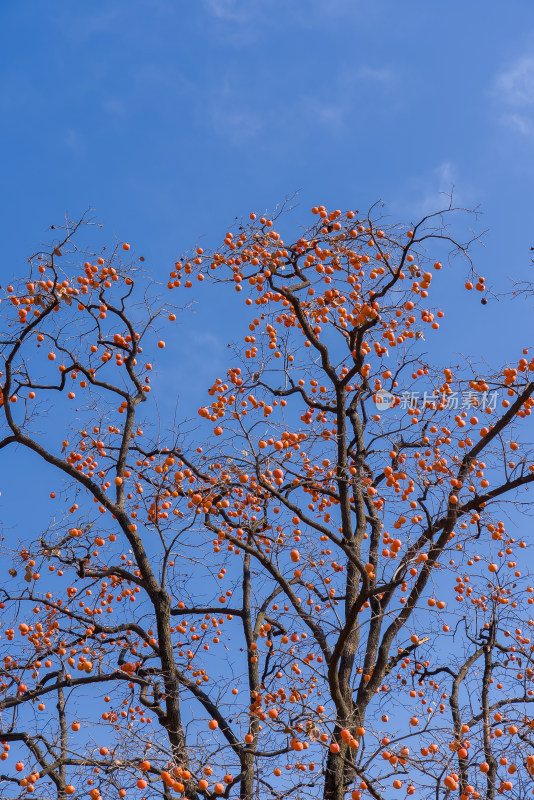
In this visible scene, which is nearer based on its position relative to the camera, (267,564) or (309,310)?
(267,564)

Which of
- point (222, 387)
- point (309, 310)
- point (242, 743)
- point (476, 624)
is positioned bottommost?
point (242, 743)

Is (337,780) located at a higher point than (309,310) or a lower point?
lower

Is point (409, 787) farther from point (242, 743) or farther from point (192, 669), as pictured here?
point (192, 669)

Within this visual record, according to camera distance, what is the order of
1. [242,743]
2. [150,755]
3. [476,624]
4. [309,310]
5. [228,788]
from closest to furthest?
[150,755] < [228,788] < [242,743] < [309,310] < [476,624]

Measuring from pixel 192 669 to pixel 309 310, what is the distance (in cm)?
401

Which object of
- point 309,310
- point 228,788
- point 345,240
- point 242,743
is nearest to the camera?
point 228,788

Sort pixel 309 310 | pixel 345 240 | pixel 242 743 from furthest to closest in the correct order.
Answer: pixel 309 310, pixel 345 240, pixel 242 743

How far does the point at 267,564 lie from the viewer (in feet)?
21.9

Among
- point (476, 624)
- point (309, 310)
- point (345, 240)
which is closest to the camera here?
point (345, 240)

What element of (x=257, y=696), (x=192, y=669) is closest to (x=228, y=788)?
(x=257, y=696)

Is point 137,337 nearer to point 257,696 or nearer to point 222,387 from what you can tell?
point 222,387

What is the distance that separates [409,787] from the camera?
599 centimetres

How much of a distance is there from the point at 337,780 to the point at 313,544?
195cm

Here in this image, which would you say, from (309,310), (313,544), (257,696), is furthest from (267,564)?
(309,310)
